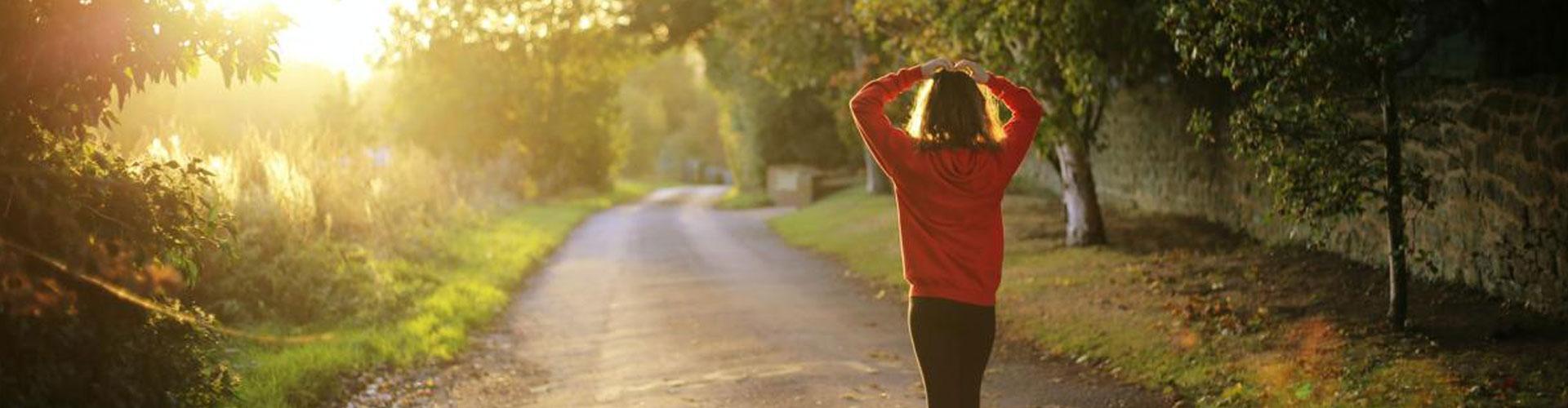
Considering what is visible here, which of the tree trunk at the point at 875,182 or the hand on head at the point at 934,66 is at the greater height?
the hand on head at the point at 934,66

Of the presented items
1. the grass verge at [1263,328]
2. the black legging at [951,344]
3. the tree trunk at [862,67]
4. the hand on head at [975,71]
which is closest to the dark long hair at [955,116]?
the hand on head at [975,71]

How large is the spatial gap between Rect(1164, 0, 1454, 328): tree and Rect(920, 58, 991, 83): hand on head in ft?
12.5

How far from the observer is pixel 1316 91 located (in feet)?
28.5

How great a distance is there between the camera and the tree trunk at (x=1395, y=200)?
8570 millimetres

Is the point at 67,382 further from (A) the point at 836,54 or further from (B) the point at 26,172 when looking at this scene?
(A) the point at 836,54

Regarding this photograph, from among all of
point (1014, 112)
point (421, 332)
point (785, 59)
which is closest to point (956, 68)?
point (1014, 112)

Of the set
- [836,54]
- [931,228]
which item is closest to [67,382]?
[931,228]

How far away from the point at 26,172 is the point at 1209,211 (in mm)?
14292

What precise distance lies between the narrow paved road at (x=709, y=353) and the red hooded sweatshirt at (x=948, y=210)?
10.6ft

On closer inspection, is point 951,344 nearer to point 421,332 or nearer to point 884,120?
point 884,120

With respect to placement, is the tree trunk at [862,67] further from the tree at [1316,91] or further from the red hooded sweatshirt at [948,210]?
the red hooded sweatshirt at [948,210]

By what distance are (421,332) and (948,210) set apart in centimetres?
749

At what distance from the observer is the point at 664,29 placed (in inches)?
1447

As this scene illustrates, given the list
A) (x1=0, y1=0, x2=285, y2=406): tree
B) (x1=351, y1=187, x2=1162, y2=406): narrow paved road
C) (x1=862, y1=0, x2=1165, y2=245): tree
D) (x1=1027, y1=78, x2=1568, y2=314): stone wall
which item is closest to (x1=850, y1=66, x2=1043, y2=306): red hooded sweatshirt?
(x1=0, y1=0, x2=285, y2=406): tree
